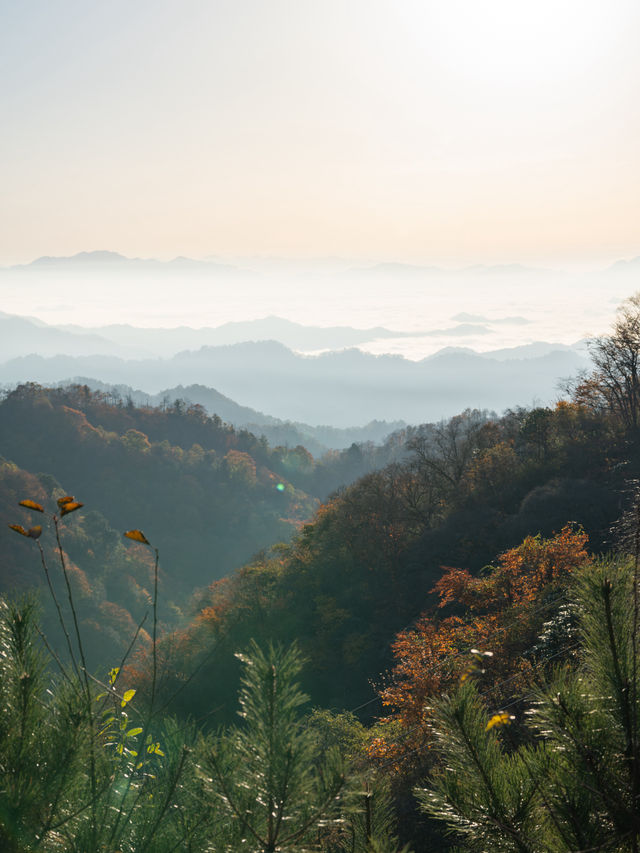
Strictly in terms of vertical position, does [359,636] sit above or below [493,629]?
below

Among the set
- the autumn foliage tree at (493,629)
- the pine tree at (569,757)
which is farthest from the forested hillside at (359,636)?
the autumn foliage tree at (493,629)

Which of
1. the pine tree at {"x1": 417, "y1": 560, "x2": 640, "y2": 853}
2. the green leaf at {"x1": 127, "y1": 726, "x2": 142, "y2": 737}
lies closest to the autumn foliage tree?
the pine tree at {"x1": 417, "y1": 560, "x2": 640, "y2": 853}

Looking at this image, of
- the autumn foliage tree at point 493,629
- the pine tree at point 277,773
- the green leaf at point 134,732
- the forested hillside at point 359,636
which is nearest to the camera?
the pine tree at point 277,773

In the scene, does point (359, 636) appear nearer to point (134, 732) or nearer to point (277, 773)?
point (134, 732)

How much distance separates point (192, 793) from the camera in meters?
2.18

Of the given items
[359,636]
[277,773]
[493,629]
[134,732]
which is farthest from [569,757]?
[359,636]

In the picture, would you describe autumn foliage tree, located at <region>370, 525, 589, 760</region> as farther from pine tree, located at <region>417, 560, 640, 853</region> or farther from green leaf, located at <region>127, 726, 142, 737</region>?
green leaf, located at <region>127, 726, 142, 737</region>

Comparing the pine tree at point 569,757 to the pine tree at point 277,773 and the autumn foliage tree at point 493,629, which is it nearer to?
the pine tree at point 277,773

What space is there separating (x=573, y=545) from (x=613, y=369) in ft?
67.4

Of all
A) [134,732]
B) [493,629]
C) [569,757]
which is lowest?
[493,629]

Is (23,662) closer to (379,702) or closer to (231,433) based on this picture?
(379,702)

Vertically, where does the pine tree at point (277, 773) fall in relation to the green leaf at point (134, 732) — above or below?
above

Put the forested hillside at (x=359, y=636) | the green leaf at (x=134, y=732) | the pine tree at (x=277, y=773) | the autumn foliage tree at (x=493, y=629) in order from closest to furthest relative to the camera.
Answer: the pine tree at (x=277, y=773)
the forested hillside at (x=359, y=636)
the green leaf at (x=134, y=732)
the autumn foliage tree at (x=493, y=629)

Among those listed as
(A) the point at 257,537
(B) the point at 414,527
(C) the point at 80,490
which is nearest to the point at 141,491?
(C) the point at 80,490
